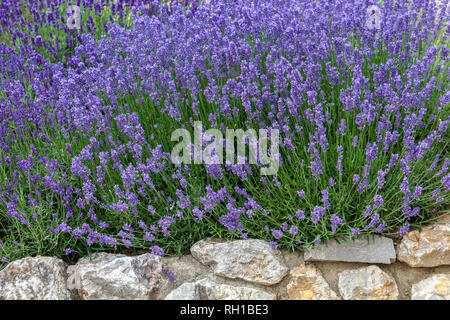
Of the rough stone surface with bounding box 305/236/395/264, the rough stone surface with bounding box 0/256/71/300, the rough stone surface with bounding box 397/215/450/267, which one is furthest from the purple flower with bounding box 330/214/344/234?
the rough stone surface with bounding box 0/256/71/300

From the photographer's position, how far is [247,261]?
266 centimetres

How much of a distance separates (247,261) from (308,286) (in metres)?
0.34

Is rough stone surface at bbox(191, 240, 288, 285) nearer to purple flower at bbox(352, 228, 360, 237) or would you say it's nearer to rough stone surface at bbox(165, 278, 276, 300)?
rough stone surface at bbox(165, 278, 276, 300)

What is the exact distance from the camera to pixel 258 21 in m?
3.45

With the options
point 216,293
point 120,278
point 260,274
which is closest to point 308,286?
point 260,274

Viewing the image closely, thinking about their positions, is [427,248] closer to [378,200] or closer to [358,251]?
[358,251]

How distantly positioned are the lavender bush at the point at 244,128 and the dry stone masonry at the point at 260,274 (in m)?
0.10

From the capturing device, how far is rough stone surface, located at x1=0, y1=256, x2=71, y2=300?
2.65 metres

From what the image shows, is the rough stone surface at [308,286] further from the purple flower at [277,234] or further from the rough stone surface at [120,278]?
the rough stone surface at [120,278]

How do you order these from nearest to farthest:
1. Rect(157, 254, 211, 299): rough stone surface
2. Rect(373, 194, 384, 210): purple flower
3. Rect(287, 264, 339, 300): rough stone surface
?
Rect(373, 194, 384, 210): purple flower
Rect(287, 264, 339, 300): rough stone surface
Rect(157, 254, 211, 299): rough stone surface

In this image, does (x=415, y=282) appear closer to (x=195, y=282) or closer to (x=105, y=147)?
(x=195, y=282)

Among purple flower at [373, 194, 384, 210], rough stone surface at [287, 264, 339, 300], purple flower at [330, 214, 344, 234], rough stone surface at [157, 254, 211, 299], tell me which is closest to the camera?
purple flower at [373, 194, 384, 210]

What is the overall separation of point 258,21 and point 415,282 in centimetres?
198

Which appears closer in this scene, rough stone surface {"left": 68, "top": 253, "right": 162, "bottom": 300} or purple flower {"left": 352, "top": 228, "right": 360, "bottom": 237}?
purple flower {"left": 352, "top": 228, "right": 360, "bottom": 237}
